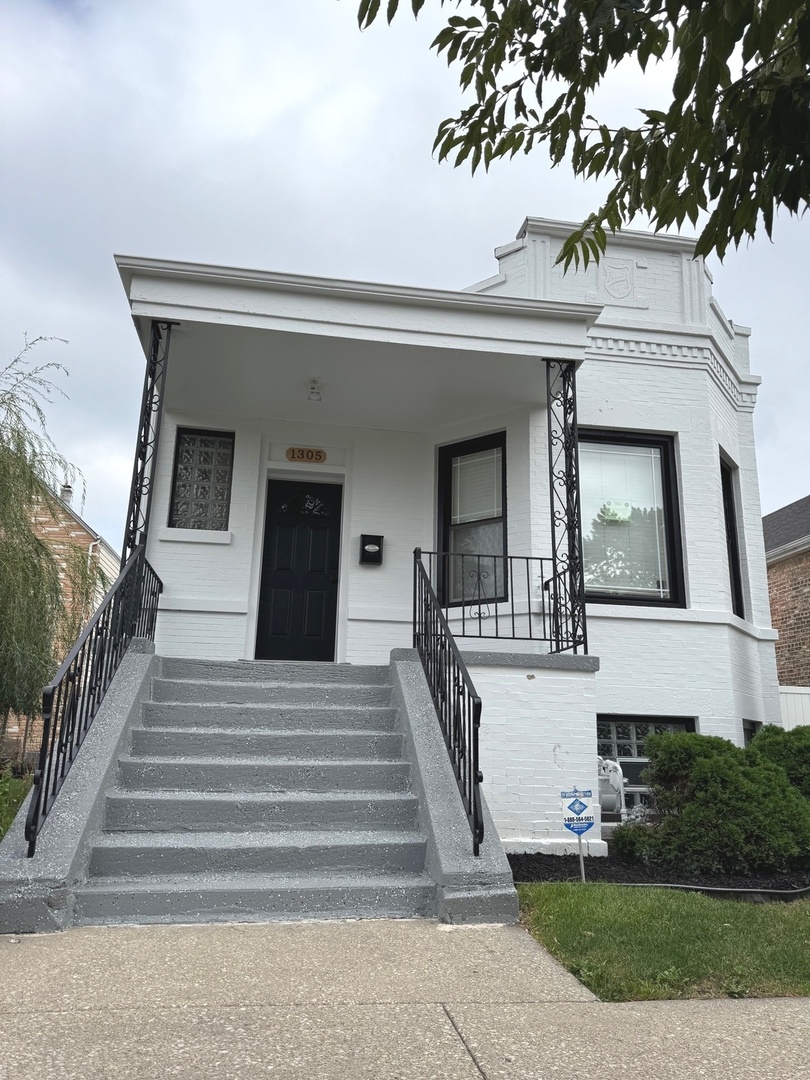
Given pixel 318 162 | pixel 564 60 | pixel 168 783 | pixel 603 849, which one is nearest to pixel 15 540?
pixel 168 783

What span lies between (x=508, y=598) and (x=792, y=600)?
907 centimetres

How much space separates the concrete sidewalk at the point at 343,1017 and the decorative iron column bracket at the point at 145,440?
10.6ft

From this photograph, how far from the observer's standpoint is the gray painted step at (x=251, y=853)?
4.17 m

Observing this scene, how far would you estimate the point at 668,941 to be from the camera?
362 centimetres

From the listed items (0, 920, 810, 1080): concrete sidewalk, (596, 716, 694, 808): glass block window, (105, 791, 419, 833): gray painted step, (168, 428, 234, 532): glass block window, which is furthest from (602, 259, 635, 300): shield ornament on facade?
(0, 920, 810, 1080): concrete sidewalk

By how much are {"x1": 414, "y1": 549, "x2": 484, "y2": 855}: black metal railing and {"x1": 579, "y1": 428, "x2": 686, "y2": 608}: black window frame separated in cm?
226

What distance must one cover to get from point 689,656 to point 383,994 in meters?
5.67

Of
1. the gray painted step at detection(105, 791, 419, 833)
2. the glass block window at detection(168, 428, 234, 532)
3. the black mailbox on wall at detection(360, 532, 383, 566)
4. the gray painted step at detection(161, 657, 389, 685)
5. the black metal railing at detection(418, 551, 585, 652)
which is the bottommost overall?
the gray painted step at detection(105, 791, 419, 833)

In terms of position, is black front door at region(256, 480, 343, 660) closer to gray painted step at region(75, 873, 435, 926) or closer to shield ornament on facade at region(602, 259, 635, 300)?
shield ornament on facade at region(602, 259, 635, 300)

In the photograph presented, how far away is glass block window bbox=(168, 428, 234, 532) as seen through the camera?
823 cm

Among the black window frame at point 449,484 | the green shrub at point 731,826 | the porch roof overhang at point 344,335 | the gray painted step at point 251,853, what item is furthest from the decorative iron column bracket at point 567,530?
the gray painted step at point 251,853

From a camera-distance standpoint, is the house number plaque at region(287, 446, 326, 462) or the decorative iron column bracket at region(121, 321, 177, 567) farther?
the house number plaque at region(287, 446, 326, 462)

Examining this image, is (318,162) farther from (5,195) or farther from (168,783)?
(168,783)

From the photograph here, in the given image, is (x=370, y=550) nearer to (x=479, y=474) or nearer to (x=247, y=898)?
(x=479, y=474)
